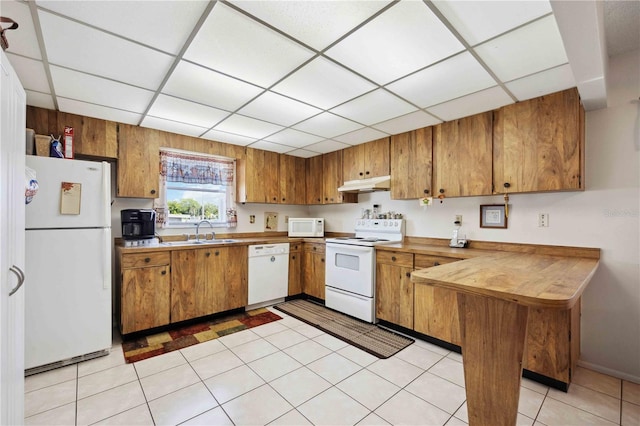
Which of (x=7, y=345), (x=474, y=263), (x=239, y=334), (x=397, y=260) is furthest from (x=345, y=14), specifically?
(x=239, y=334)

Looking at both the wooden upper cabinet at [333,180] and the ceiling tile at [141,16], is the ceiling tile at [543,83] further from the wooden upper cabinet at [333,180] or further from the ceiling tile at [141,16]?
the wooden upper cabinet at [333,180]

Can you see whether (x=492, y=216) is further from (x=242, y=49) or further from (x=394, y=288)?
(x=242, y=49)

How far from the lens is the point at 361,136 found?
12.0 feet

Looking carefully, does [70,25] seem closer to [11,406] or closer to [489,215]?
[11,406]

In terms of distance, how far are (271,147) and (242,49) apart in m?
2.42

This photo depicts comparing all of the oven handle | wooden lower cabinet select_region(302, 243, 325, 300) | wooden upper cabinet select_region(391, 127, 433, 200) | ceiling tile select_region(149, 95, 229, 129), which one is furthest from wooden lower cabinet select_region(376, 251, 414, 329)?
ceiling tile select_region(149, 95, 229, 129)

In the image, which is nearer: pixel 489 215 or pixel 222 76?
pixel 222 76

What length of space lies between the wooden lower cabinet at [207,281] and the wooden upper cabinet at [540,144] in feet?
10.1

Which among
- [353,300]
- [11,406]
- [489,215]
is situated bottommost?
[353,300]

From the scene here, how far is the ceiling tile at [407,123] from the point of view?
2.91 meters

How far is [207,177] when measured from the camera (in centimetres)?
399

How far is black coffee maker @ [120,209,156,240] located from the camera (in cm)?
306

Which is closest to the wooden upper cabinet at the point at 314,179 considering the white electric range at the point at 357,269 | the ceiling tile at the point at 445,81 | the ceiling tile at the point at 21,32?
the white electric range at the point at 357,269

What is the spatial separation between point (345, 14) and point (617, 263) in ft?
9.06
